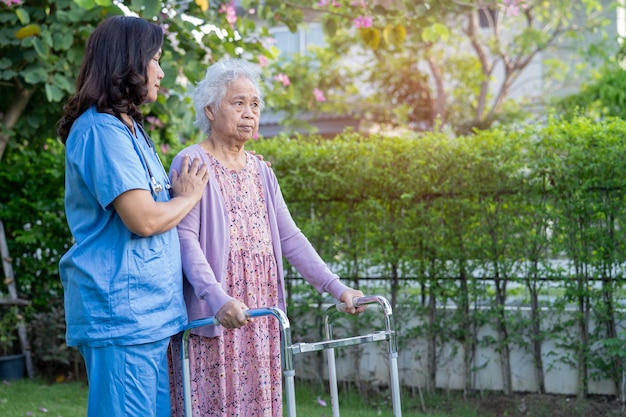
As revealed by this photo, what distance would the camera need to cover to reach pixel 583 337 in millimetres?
5238

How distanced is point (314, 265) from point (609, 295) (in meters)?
2.72

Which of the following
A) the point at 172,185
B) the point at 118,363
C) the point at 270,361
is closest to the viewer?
the point at 118,363

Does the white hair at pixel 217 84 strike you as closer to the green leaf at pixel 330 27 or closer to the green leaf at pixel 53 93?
the green leaf at pixel 53 93

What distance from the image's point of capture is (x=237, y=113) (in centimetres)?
291

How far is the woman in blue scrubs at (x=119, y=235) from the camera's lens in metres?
2.36

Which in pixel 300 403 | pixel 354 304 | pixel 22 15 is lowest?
pixel 300 403

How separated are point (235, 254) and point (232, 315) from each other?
0.43 metres

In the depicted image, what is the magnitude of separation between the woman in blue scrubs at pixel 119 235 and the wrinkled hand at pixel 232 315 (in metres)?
0.15

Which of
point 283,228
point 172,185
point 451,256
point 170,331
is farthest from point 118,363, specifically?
point 451,256

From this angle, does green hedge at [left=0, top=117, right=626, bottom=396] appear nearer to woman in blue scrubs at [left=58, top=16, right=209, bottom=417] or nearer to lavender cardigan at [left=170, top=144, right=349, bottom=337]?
lavender cardigan at [left=170, top=144, right=349, bottom=337]

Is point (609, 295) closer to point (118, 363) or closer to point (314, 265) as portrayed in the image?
point (314, 265)

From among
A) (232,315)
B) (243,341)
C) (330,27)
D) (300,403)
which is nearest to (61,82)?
(330,27)

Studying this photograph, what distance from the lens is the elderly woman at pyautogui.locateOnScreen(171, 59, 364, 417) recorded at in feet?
9.14

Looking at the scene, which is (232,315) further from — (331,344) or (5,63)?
(5,63)
